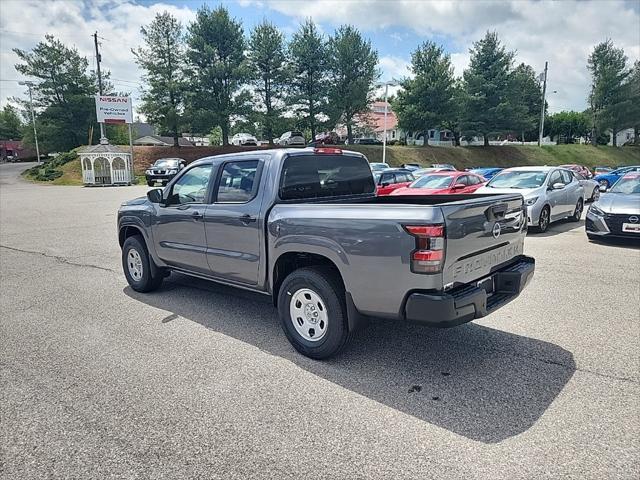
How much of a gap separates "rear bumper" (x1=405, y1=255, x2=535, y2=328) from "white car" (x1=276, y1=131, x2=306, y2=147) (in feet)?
60.5

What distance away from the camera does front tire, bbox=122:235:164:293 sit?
5.91m

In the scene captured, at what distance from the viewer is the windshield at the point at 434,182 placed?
13751 millimetres

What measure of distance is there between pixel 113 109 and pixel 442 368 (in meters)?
33.9

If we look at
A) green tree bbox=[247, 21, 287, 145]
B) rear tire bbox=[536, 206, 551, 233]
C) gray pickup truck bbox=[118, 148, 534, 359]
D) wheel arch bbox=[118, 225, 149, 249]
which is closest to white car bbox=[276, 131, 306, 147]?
green tree bbox=[247, 21, 287, 145]

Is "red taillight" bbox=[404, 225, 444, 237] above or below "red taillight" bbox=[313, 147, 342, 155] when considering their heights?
below

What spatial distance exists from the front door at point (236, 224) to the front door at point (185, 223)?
0.17 meters

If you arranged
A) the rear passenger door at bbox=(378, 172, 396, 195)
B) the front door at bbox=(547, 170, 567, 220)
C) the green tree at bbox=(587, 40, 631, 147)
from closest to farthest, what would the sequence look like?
the front door at bbox=(547, 170, 567, 220), the rear passenger door at bbox=(378, 172, 396, 195), the green tree at bbox=(587, 40, 631, 147)

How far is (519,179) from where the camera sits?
11469mm

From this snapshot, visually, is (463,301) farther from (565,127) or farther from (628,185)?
(565,127)

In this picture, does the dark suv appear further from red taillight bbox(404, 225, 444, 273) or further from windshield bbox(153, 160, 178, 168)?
red taillight bbox(404, 225, 444, 273)

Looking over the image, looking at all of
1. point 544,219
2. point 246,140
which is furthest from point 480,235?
point 246,140

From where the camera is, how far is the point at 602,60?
181 ft

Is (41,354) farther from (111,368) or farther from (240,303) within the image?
(240,303)

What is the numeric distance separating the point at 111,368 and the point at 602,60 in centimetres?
6732
